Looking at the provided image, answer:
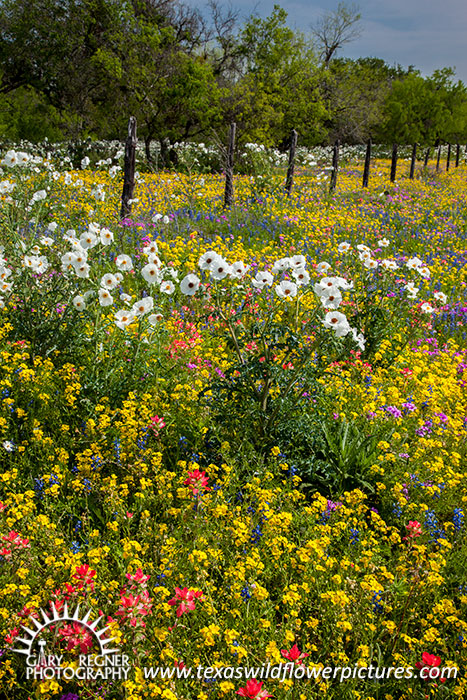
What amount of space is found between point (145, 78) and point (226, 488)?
992 inches

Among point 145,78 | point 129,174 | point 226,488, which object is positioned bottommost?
point 226,488

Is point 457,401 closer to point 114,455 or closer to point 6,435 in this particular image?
point 114,455

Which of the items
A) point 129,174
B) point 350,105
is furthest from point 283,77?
point 129,174

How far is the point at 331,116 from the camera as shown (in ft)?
108

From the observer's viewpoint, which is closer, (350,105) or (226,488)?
(226,488)

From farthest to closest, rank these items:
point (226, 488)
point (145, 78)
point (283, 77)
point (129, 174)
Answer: point (283, 77) → point (145, 78) → point (129, 174) → point (226, 488)

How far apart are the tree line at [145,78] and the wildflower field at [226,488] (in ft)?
67.5

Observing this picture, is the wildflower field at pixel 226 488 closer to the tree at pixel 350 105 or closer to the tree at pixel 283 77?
the tree at pixel 283 77

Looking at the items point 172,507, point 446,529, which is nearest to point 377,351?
point 446,529

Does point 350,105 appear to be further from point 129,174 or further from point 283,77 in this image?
point 129,174

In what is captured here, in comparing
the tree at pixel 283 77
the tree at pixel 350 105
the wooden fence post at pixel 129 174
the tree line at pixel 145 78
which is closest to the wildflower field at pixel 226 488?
the wooden fence post at pixel 129 174

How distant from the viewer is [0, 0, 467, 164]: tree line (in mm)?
23375

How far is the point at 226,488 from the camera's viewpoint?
10.3 ft

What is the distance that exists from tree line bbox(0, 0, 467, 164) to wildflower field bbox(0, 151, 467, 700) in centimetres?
2058
